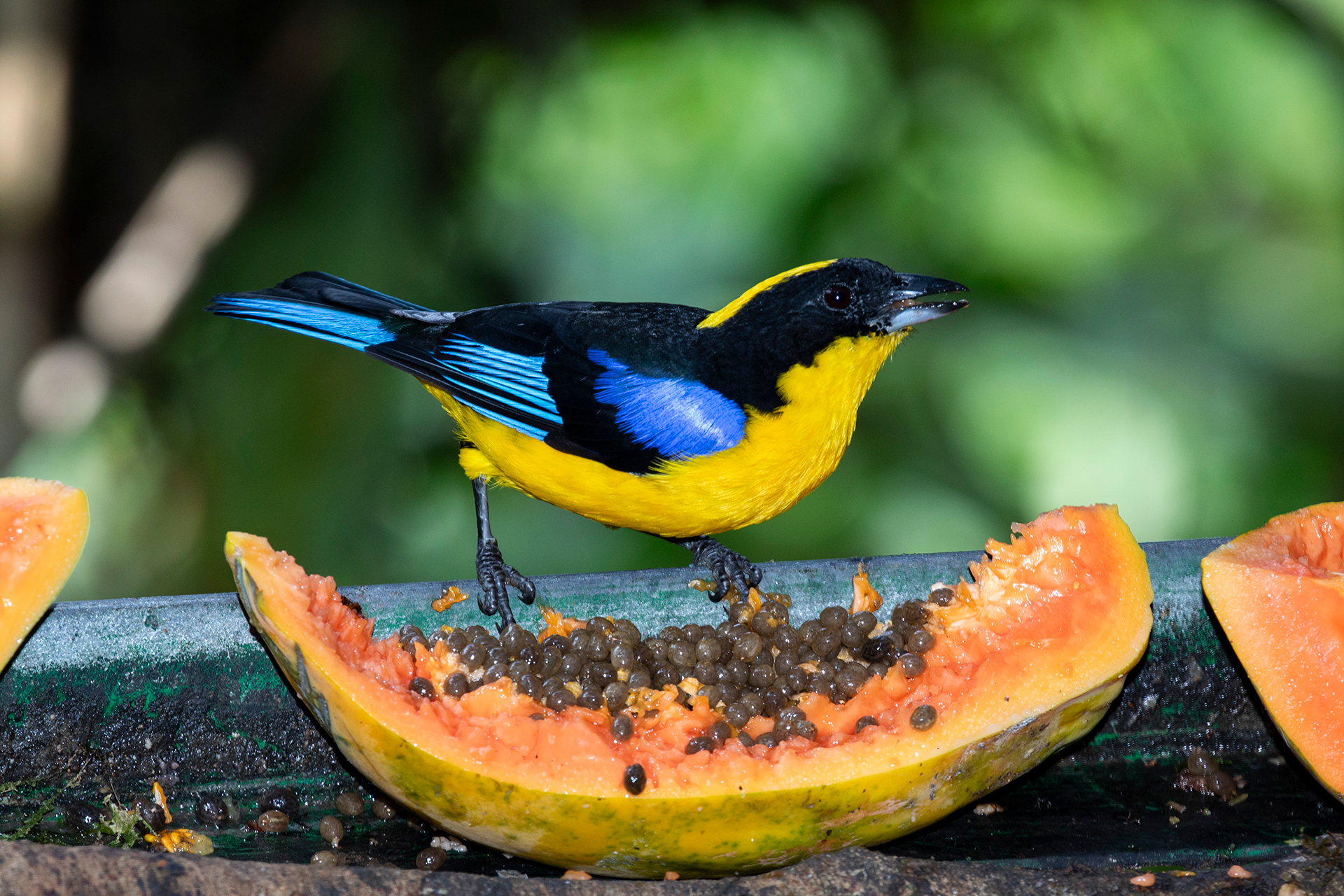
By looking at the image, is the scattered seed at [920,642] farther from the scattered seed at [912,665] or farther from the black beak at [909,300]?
the black beak at [909,300]

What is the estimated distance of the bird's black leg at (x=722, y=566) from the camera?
8.98ft

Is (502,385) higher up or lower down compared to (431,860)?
higher up

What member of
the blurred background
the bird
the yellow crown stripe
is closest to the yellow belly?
the bird

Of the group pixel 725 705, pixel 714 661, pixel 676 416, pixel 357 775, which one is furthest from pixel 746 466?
pixel 357 775

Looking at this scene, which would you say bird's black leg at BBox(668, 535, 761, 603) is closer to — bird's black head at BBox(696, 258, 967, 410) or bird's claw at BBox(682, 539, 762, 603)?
bird's claw at BBox(682, 539, 762, 603)

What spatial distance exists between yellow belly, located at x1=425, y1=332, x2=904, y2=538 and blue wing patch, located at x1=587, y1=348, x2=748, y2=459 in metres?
0.03

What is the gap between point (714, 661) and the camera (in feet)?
7.86

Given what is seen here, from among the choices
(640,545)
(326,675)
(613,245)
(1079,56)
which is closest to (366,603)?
(326,675)

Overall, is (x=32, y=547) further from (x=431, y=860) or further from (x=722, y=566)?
(x=722, y=566)

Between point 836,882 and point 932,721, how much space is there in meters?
0.41

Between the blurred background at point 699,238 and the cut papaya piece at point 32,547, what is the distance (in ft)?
5.62

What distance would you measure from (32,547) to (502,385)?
107 cm

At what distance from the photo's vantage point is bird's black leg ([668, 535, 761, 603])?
2738 millimetres

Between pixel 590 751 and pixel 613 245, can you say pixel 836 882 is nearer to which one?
pixel 590 751
